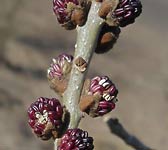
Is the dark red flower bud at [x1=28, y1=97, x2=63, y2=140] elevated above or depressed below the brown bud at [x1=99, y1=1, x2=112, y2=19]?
below

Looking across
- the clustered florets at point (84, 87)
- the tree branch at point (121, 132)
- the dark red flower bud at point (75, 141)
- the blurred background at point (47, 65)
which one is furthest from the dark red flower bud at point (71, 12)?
the blurred background at point (47, 65)

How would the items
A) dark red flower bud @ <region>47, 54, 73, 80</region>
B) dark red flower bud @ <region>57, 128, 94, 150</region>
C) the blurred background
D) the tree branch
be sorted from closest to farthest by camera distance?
1. dark red flower bud @ <region>57, 128, 94, 150</region>
2. dark red flower bud @ <region>47, 54, 73, 80</region>
3. the tree branch
4. the blurred background

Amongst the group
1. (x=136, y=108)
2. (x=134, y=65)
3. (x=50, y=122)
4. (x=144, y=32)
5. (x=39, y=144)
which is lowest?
(x=50, y=122)

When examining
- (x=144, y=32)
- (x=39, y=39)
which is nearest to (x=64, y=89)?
(x=39, y=39)

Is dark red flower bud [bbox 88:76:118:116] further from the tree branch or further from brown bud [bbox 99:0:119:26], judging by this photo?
the tree branch

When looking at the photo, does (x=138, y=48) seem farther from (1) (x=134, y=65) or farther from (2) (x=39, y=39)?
(2) (x=39, y=39)

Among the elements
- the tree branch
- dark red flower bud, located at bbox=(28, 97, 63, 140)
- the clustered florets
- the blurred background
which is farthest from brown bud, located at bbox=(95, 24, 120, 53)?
the blurred background

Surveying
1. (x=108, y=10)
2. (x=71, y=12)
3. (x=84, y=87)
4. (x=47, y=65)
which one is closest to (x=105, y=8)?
(x=108, y=10)
